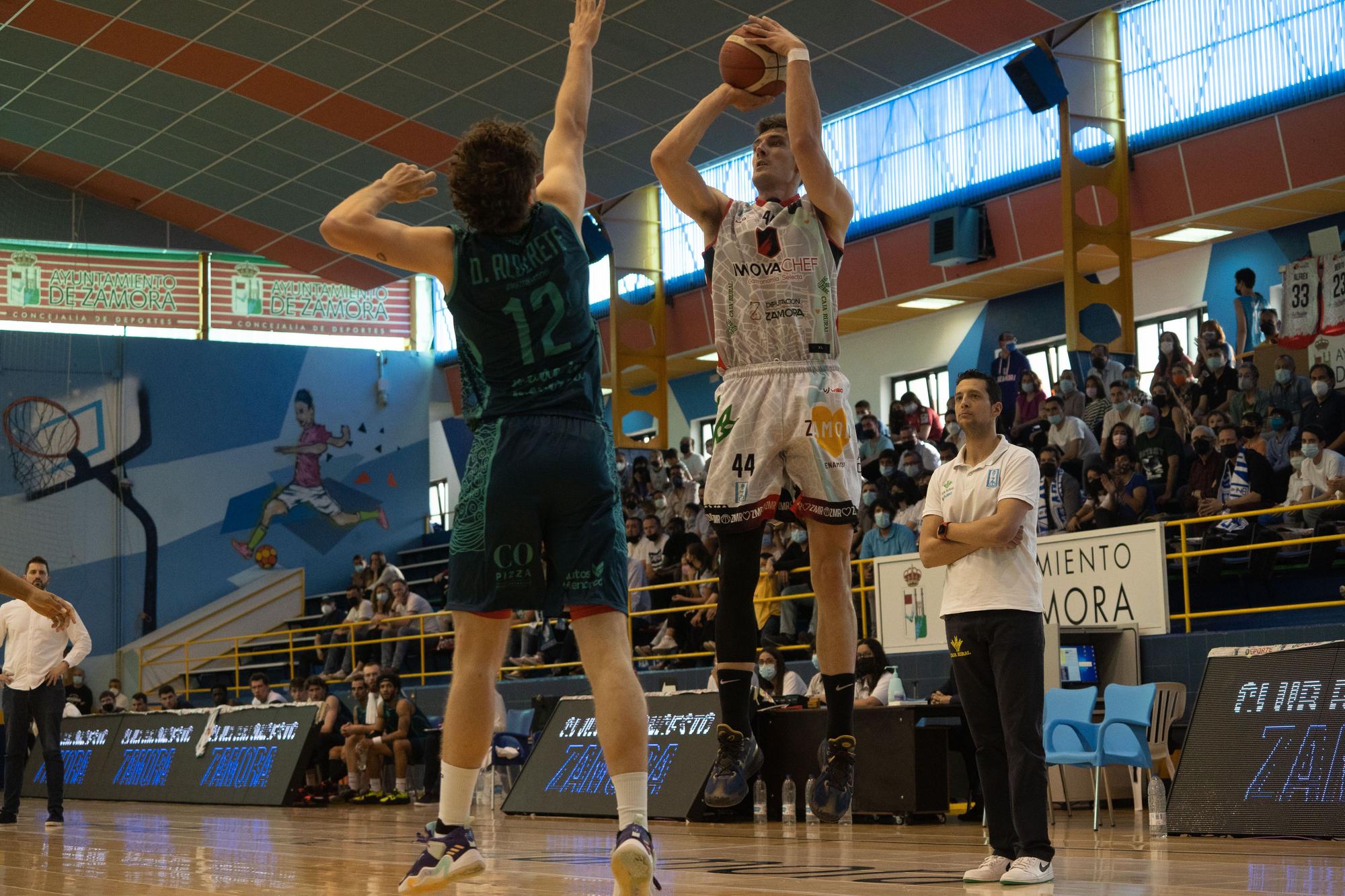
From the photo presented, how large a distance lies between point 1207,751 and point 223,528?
834 inches

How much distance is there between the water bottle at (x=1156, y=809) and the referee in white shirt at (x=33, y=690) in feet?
24.8

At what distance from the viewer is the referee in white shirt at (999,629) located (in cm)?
524

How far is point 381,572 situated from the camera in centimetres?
2369

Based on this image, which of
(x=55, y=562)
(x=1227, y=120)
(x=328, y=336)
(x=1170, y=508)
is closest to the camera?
(x=1170, y=508)

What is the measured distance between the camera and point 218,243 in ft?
87.4

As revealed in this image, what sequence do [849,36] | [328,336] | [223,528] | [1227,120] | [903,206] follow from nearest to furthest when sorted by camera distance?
1. [849,36]
2. [1227,120]
3. [903,206]
4. [223,528]
5. [328,336]

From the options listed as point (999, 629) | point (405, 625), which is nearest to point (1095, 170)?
point (405, 625)

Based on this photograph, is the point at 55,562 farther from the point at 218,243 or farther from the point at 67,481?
the point at 218,243

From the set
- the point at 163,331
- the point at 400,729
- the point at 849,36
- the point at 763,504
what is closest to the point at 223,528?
the point at 163,331

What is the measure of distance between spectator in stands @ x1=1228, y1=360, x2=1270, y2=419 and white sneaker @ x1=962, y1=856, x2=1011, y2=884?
892cm

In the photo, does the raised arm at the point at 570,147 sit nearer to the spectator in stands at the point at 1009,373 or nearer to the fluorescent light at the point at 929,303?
the spectator in stands at the point at 1009,373

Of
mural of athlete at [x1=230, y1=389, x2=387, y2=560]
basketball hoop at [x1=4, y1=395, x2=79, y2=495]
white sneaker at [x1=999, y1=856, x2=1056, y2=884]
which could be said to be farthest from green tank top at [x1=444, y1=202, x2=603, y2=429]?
mural of athlete at [x1=230, y1=389, x2=387, y2=560]

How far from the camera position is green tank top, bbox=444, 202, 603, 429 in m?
4.04

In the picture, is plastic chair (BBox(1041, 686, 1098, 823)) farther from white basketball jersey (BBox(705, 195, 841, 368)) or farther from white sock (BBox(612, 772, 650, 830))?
white sock (BBox(612, 772, 650, 830))
